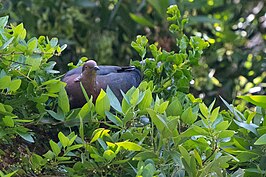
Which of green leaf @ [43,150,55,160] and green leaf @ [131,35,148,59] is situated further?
green leaf @ [131,35,148,59]

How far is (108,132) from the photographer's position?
3.70 ft

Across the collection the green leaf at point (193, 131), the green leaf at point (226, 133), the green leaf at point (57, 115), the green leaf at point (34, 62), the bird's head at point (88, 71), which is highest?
the green leaf at point (34, 62)

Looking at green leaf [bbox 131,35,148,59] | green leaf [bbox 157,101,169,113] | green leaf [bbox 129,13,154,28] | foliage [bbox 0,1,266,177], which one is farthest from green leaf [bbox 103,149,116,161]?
green leaf [bbox 129,13,154,28]

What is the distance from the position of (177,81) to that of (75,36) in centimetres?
149

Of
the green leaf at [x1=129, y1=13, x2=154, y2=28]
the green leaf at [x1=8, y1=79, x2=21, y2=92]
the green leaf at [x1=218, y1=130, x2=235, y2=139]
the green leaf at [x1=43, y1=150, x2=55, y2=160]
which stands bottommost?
the green leaf at [x1=129, y1=13, x2=154, y2=28]

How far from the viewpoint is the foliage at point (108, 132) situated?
1.00 metres

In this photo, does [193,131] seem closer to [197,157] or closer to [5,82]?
→ [197,157]

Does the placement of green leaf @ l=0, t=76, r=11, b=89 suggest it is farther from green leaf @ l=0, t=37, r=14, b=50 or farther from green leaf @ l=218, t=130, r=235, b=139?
green leaf @ l=218, t=130, r=235, b=139

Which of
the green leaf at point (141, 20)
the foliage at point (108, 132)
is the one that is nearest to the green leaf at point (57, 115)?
the foliage at point (108, 132)

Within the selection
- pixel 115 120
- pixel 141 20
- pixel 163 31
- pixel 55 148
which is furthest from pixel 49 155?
pixel 163 31

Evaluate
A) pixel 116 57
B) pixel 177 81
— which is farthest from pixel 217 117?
pixel 116 57

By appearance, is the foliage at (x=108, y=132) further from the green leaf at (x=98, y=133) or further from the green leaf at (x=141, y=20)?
the green leaf at (x=141, y=20)

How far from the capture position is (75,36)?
108 inches

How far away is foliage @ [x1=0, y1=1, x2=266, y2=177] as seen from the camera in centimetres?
100
